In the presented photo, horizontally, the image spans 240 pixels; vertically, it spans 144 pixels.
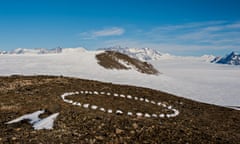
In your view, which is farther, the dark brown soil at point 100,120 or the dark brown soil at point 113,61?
the dark brown soil at point 113,61

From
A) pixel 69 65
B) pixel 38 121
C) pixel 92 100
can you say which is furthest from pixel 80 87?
pixel 69 65

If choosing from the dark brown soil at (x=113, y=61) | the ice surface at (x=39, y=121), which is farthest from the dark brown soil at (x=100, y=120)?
the dark brown soil at (x=113, y=61)

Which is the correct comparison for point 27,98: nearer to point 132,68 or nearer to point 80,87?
point 80,87

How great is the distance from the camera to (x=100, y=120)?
14.8 m

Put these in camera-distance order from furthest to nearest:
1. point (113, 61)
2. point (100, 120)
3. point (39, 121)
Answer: point (113, 61) < point (39, 121) < point (100, 120)

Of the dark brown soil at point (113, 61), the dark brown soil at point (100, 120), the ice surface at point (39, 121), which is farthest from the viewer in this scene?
the dark brown soil at point (113, 61)

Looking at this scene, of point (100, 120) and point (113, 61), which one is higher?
point (113, 61)

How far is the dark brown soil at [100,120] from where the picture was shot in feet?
40.7

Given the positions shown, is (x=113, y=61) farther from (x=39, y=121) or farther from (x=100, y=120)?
(x=100, y=120)

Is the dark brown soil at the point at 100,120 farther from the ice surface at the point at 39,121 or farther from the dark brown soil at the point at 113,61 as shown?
the dark brown soil at the point at 113,61

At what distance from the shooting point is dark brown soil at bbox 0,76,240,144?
12.4m

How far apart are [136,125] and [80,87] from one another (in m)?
12.8

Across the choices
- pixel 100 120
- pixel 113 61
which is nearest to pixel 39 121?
pixel 100 120

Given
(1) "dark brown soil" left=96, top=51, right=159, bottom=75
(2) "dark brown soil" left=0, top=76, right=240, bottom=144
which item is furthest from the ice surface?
(1) "dark brown soil" left=96, top=51, right=159, bottom=75
